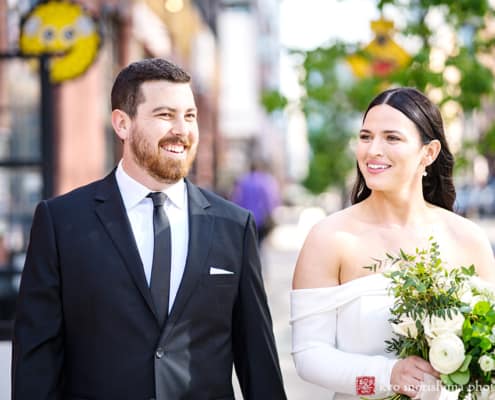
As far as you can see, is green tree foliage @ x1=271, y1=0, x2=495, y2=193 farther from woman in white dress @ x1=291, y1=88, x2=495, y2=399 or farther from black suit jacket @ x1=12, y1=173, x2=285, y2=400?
black suit jacket @ x1=12, y1=173, x2=285, y2=400

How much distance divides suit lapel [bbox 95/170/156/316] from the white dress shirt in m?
0.04

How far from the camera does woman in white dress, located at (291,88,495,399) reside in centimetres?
332

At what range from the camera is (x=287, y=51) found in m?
Answer: 10.5

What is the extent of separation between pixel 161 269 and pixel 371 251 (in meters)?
0.85

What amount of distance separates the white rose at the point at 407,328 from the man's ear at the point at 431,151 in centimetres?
73

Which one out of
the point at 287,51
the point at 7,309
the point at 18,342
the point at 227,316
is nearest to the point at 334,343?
the point at 227,316

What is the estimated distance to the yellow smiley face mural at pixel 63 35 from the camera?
7695 mm

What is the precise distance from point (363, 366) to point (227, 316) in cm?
53

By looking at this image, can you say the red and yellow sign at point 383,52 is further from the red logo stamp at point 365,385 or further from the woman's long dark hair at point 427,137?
the red logo stamp at point 365,385

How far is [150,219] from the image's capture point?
3256mm

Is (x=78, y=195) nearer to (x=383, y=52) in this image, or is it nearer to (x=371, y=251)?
(x=371, y=251)

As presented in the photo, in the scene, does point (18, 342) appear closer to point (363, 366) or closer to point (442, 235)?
point (363, 366)

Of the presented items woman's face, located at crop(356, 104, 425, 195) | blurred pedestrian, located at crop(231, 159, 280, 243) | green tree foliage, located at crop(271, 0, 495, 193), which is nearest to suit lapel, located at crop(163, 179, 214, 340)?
woman's face, located at crop(356, 104, 425, 195)

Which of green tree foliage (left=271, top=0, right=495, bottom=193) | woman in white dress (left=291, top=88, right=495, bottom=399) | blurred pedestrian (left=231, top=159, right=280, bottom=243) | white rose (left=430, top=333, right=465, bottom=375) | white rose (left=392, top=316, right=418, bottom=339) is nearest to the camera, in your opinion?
white rose (left=430, top=333, right=465, bottom=375)
